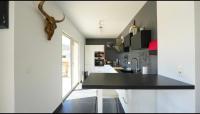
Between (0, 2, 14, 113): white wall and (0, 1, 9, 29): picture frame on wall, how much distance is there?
0.03 metres

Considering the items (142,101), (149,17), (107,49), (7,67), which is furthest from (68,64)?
(142,101)

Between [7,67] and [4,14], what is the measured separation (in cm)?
53

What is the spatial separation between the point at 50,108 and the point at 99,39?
5660mm

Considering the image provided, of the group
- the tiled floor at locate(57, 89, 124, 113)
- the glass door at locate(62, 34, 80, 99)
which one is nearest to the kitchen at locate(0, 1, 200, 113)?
the tiled floor at locate(57, 89, 124, 113)

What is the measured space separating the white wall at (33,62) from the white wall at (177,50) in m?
1.48

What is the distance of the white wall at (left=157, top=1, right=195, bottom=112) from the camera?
4.34 ft

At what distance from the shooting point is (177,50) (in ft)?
5.10

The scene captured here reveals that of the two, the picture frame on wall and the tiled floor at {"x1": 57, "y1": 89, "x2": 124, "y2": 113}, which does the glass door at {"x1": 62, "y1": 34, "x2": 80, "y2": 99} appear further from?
the picture frame on wall

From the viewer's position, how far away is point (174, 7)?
1.63m

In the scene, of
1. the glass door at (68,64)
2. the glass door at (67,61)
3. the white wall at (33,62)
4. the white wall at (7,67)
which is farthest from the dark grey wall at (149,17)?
the glass door at (67,61)

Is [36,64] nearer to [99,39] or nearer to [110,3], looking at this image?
[110,3]
